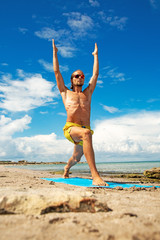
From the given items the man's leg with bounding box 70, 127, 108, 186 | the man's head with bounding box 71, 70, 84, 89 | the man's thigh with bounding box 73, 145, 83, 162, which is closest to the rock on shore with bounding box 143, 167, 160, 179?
the man's thigh with bounding box 73, 145, 83, 162

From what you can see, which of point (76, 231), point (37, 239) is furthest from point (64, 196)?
point (37, 239)

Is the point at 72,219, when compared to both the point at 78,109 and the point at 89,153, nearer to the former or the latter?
the point at 89,153

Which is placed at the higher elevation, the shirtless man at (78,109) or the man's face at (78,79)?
the man's face at (78,79)


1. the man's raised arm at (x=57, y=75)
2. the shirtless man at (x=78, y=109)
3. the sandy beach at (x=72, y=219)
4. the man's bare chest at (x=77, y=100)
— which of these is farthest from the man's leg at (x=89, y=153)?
the sandy beach at (x=72, y=219)

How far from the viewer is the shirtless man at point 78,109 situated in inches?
181

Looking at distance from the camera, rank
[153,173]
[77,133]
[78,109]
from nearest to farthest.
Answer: [77,133] < [78,109] < [153,173]

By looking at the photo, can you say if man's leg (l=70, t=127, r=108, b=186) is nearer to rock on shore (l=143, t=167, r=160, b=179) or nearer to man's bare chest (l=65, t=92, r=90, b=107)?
man's bare chest (l=65, t=92, r=90, b=107)

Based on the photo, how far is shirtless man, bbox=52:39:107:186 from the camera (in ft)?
15.1

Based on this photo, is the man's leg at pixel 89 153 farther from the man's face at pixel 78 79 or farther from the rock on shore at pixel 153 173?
the rock on shore at pixel 153 173

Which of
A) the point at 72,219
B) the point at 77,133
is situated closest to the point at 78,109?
the point at 77,133

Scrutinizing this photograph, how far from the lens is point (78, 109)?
5.14 meters

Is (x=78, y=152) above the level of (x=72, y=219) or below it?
above

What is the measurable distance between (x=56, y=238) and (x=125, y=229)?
535mm

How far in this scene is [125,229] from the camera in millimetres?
1502
